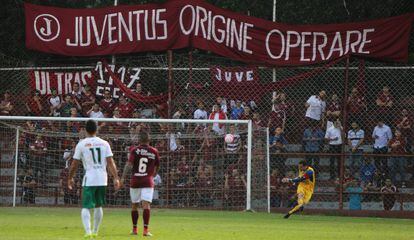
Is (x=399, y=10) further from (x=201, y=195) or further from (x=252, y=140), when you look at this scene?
(x=201, y=195)

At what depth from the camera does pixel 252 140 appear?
26359 millimetres

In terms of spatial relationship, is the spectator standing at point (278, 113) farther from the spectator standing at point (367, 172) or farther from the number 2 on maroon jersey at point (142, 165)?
the number 2 on maroon jersey at point (142, 165)

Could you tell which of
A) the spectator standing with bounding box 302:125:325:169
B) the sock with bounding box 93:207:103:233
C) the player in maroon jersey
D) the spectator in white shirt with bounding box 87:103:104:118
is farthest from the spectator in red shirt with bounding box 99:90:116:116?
the sock with bounding box 93:207:103:233

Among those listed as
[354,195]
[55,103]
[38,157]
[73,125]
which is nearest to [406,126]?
[354,195]

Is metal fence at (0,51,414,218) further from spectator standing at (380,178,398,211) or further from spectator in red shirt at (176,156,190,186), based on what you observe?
spectator in red shirt at (176,156,190,186)

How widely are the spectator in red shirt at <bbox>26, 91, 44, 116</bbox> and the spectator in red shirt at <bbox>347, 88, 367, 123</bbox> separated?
8.84 m

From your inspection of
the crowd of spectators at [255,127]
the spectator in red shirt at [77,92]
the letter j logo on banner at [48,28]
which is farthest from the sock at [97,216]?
the letter j logo on banner at [48,28]

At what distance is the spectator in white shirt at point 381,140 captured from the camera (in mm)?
25594

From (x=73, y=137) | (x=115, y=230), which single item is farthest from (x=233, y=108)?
(x=115, y=230)

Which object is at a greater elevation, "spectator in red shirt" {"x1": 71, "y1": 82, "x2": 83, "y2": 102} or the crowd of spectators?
"spectator in red shirt" {"x1": 71, "y1": 82, "x2": 83, "y2": 102}

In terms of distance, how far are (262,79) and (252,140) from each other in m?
2.06

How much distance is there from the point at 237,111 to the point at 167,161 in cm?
248

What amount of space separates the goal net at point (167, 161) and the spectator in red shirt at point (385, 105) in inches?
126

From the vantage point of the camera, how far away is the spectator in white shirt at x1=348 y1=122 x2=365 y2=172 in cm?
2586
